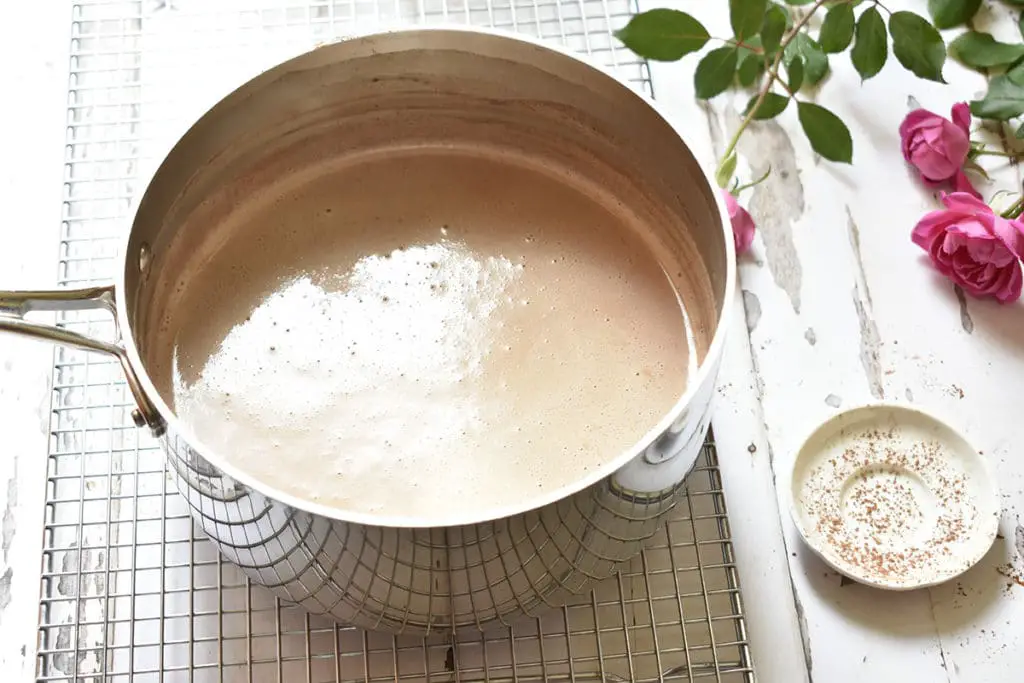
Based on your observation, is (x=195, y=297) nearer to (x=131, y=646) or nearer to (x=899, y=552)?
(x=131, y=646)

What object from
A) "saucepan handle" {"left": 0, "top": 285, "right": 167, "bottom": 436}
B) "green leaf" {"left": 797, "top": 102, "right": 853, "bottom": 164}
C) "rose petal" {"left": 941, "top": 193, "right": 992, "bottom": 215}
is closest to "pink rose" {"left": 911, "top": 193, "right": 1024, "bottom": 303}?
"rose petal" {"left": 941, "top": 193, "right": 992, "bottom": 215}

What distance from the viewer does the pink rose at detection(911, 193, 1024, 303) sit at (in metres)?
0.96

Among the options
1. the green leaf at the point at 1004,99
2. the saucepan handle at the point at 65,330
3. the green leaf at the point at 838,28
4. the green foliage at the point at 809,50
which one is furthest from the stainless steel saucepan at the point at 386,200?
the green leaf at the point at 1004,99

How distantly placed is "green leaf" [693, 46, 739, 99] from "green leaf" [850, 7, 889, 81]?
11cm

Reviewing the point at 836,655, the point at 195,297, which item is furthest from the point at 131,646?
the point at 836,655

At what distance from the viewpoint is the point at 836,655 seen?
0.89 meters

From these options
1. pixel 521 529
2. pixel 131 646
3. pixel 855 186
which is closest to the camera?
pixel 521 529

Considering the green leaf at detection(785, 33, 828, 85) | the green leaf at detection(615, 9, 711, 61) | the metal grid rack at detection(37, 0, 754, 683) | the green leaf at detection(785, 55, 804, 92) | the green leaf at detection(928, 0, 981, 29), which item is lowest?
the metal grid rack at detection(37, 0, 754, 683)

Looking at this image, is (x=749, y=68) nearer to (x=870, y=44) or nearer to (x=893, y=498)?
(x=870, y=44)

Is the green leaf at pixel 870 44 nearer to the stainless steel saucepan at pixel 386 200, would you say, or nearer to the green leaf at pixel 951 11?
the green leaf at pixel 951 11

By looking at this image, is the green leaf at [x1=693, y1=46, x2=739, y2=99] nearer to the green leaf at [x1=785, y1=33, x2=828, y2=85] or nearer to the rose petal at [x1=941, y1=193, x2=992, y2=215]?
the green leaf at [x1=785, y1=33, x2=828, y2=85]

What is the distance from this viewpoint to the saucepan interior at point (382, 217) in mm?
889

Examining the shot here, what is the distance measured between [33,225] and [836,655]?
823mm

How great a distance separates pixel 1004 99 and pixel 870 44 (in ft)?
0.51
